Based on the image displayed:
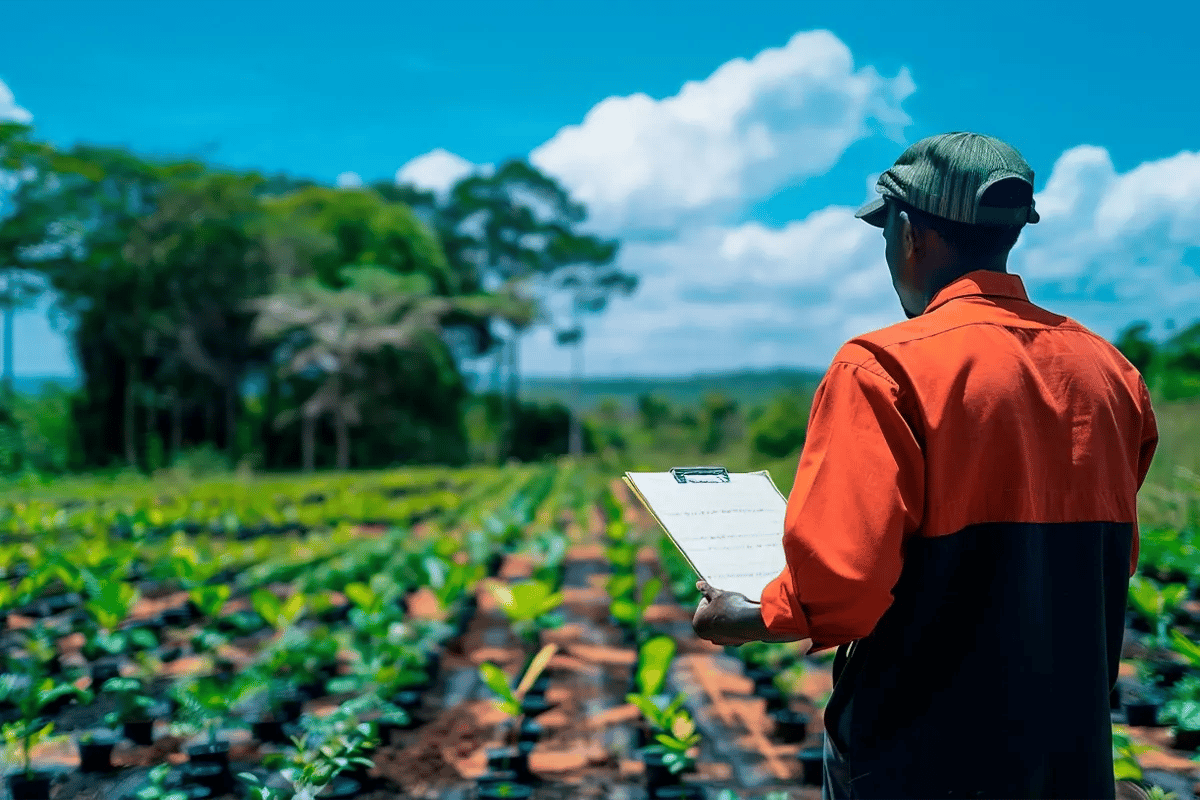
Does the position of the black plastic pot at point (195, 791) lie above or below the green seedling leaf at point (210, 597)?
below

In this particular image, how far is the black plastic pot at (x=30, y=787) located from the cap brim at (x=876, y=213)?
3151 mm

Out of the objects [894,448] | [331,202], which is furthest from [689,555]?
[331,202]

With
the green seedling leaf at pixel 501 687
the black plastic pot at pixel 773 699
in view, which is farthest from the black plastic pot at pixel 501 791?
the black plastic pot at pixel 773 699

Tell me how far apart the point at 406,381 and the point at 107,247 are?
897 cm

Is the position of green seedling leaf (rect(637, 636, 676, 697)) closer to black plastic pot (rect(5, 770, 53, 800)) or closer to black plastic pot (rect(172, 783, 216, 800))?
black plastic pot (rect(172, 783, 216, 800))

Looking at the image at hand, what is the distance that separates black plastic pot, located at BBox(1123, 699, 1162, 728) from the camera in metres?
3.63

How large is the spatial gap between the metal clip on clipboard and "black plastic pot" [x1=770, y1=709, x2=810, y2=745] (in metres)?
2.51

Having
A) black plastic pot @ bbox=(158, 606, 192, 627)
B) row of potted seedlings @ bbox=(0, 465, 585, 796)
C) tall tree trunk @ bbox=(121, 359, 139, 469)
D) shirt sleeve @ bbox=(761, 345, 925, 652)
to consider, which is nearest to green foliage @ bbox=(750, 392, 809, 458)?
black plastic pot @ bbox=(158, 606, 192, 627)

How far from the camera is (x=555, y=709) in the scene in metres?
4.24

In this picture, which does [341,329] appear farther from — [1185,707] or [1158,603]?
[1185,707]

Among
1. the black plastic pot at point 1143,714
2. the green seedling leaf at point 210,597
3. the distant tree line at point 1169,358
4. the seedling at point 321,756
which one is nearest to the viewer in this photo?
the seedling at point 321,756

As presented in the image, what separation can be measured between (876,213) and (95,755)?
10.8ft

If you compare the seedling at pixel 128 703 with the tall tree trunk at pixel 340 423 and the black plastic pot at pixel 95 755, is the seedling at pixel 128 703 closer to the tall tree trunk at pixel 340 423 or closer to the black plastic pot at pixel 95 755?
the black plastic pot at pixel 95 755

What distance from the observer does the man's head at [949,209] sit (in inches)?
51.9
